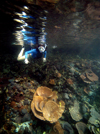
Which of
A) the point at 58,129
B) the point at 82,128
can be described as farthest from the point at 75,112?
the point at 58,129

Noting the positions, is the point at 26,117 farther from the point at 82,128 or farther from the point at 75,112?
the point at 75,112

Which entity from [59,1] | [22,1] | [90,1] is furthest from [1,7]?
[90,1]

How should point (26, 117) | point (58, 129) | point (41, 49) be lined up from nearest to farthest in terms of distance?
point (26, 117), point (58, 129), point (41, 49)

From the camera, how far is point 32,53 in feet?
19.4

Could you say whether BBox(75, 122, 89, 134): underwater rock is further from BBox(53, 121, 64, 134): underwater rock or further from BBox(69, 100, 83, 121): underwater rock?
BBox(53, 121, 64, 134): underwater rock

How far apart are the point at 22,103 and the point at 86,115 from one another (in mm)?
5874

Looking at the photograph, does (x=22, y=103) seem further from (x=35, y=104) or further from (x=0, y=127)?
(x=0, y=127)

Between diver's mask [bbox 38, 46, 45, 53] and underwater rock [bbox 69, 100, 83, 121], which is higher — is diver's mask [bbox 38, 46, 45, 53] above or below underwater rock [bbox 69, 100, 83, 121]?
above

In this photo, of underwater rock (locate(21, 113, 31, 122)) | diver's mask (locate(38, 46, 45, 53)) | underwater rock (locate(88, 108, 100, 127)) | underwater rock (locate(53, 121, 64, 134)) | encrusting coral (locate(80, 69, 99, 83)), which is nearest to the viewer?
underwater rock (locate(21, 113, 31, 122))

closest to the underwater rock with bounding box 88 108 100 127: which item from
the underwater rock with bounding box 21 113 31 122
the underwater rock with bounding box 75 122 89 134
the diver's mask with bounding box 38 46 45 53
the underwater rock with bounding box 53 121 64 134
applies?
the underwater rock with bounding box 75 122 89 134

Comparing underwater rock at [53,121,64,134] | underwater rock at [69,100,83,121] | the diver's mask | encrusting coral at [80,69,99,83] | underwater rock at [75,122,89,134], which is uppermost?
the diver's mask

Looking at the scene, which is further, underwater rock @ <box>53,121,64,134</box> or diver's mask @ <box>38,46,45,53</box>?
diver's mask @ <box>38,46,45,53</box>

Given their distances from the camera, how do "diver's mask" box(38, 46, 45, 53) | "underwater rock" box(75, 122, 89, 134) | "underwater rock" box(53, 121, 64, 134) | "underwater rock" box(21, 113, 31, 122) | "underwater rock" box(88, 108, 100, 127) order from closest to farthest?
"underwater rock" box(21, 113, 31, 122), "underwater rock" box(53, 121, 64, 134), "underwater rock" box(75, 122, 89, 134), "underwater rock" box(88, 108, 100, 127), "diver's mask" box(38, 46, 45, 53)

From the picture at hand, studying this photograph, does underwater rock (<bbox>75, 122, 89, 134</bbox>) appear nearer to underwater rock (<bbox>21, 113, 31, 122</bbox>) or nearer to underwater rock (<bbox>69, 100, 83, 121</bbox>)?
underwater rock (<bbox>69, 100, 83, 121</bbox>)
